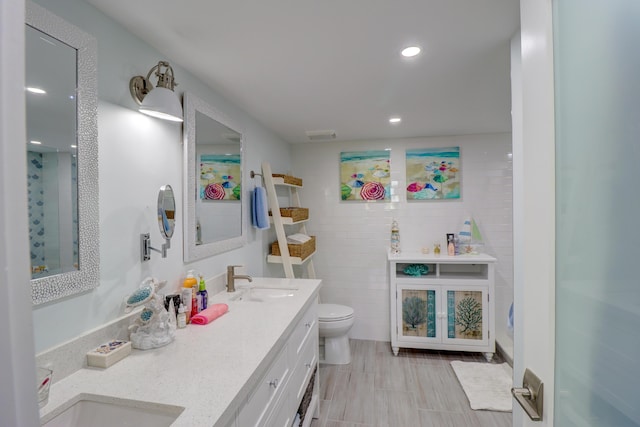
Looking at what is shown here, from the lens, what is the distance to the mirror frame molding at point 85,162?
1.06 meters

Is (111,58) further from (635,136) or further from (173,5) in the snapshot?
(635,136)

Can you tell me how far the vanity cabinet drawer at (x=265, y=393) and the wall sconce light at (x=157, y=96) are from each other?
1152 millimetres

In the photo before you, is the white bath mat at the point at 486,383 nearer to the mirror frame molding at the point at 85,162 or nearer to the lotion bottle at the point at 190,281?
the lotion bottle at the point at 190,281

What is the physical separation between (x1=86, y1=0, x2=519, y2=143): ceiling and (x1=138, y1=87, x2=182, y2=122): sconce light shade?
0.28 metres

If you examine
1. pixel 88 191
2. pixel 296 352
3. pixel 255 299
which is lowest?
pixel 296 352

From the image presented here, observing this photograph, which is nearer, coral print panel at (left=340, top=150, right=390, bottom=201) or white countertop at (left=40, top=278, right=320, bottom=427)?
white countertop at (left=40, top=278, right=320, bottom=427)

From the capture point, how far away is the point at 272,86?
1.94 m

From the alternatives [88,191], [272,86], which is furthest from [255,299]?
[272,86]

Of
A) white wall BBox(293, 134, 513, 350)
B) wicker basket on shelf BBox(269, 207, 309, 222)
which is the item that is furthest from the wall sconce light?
white wall BBox(293, 134, 513, 350)

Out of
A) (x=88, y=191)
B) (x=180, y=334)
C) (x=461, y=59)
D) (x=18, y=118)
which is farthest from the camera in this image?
(x=461, y=59)

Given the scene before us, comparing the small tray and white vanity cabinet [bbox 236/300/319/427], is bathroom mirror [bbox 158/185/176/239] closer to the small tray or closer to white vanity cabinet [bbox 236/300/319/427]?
the small tray

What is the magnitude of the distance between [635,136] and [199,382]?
1203 millimetres

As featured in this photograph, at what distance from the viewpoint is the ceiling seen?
1195mm

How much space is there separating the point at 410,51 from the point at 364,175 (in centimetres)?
196
